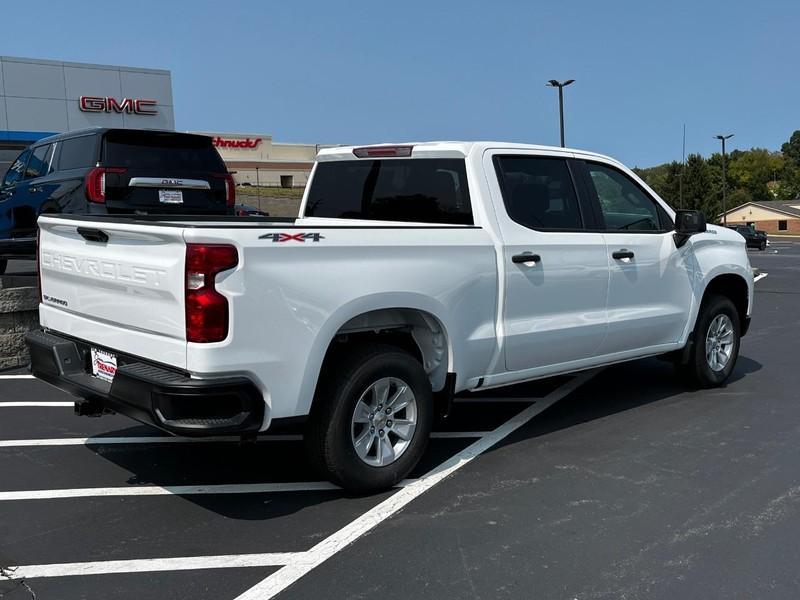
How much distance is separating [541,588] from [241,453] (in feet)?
8.19

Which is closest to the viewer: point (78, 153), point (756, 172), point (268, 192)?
point (78, 153)

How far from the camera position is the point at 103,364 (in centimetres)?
427

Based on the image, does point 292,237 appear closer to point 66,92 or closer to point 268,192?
point 66,92

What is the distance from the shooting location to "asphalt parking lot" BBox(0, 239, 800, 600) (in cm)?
340

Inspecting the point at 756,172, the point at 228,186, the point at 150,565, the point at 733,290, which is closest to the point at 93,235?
the point at 150,565

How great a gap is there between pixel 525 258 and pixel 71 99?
2955 centimetres

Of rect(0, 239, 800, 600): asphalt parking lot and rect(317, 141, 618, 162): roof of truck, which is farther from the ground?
rect(317, 141, 618, 162): roof of truck

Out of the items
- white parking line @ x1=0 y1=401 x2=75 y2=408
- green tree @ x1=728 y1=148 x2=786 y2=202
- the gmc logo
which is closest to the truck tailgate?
white parking line @ x1=0 y1=401 x2=75 y2=408

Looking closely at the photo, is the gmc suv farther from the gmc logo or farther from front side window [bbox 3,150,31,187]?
the gmc logo

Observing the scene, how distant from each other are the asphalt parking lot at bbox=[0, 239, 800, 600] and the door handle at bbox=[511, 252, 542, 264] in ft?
4.16

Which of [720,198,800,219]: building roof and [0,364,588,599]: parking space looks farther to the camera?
[720,198,800,219]: building roof

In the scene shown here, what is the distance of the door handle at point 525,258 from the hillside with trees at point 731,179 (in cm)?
8283

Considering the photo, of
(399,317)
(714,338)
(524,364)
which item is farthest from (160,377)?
(714,338)

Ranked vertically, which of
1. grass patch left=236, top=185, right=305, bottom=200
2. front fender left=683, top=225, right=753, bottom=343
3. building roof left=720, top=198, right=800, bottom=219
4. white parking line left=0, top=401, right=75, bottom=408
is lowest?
white parking line left=0, top=401, right=75, bottom=408
